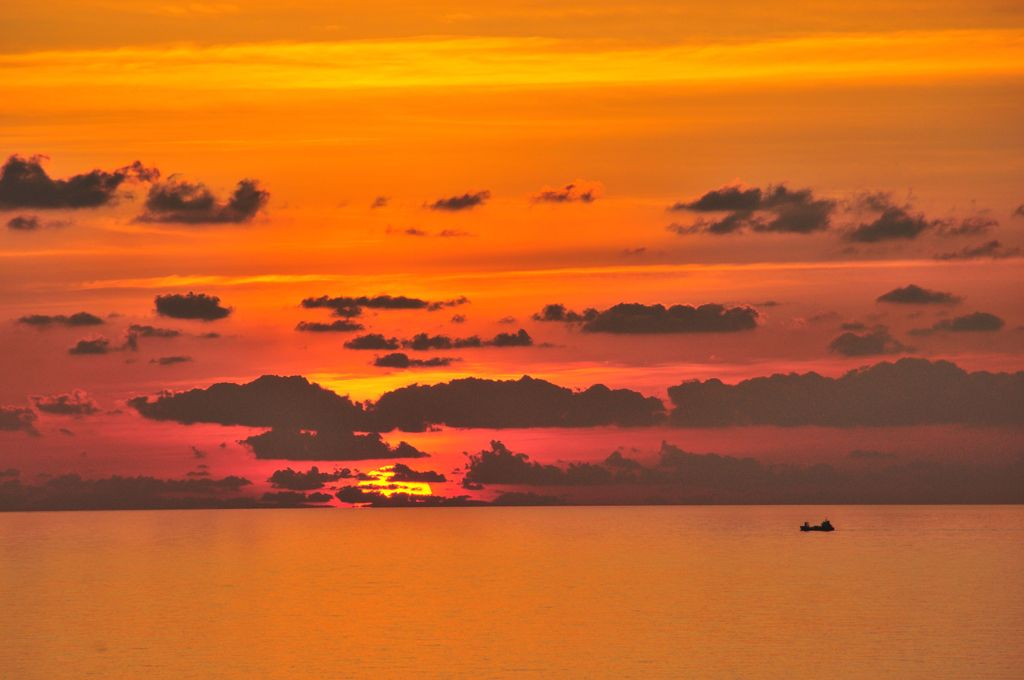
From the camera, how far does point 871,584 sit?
18288 centimetres

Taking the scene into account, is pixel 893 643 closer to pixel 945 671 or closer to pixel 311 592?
pixel 945 671

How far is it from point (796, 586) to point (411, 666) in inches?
3200

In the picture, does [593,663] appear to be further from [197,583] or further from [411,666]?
[197,583]

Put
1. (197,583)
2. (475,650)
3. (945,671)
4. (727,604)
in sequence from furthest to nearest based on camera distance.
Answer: (197,583) → (727,604) → (475,650) → (945,671)

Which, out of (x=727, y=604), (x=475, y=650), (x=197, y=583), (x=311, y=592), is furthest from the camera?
(x=197, y=583)

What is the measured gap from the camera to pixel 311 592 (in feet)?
576

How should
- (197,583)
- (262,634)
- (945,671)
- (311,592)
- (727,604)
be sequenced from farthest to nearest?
(197,583) → (311,592) → (727,604) → (262,634) → (945,671)

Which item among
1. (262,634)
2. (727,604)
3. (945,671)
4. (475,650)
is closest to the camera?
(945,671)

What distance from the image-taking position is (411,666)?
107438 millimetres

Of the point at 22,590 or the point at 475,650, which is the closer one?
the point at 475,650

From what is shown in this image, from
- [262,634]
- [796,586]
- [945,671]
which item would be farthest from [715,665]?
[796,586]

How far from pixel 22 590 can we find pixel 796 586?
89.6 meters

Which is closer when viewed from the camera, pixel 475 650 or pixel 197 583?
pixel 475 650

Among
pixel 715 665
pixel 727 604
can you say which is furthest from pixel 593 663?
pixel 727 604
